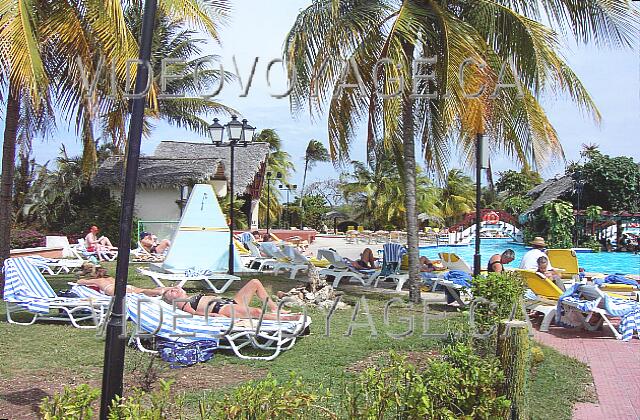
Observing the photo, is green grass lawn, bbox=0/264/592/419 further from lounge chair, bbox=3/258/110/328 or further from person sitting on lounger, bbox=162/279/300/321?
person sitting on lounger, bbox=162/279/300/321

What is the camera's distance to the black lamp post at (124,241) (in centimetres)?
359

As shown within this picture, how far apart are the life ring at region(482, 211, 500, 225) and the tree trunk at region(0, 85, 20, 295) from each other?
29.1m

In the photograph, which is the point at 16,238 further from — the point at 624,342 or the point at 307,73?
the point at 624,342

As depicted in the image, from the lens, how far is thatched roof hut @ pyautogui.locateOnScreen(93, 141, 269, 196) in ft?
74.3

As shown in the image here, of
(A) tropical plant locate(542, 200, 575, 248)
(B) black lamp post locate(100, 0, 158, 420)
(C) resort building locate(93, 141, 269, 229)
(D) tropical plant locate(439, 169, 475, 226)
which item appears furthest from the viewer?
(D) tropical plant locate(439, 169, 475, 226)

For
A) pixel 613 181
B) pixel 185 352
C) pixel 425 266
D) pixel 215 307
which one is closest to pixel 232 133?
pixel 425 266

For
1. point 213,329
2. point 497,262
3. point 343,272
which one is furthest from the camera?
point 343,272

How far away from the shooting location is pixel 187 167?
23.5 metres

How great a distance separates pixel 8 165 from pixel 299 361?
6.17 metres

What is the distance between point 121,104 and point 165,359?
6.09 meters

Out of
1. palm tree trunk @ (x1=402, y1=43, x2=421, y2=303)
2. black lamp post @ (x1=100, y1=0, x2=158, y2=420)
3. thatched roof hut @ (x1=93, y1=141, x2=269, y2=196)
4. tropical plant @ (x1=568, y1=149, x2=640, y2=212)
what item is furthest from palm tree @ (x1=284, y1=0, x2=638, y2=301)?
tropical plant @ (x1=568, y1=149, x2=640, y2=212)

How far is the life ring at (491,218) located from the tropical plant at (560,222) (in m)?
10.1

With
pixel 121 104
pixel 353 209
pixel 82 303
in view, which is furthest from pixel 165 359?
pixel 353 209

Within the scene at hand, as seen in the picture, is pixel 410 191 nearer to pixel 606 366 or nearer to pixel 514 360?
pixel 606 366
